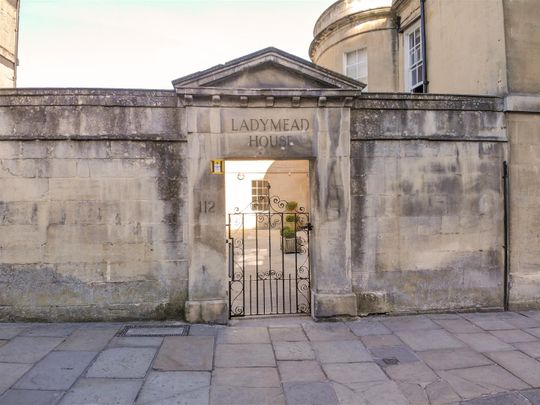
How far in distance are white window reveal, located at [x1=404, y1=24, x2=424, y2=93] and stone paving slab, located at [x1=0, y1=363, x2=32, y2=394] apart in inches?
391

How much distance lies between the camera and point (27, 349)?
15.3 ft

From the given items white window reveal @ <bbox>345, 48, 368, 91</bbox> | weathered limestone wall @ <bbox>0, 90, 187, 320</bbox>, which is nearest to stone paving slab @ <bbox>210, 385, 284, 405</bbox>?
weathered limestone wall @ <bbox>0, 90, 187, 320</bbox>

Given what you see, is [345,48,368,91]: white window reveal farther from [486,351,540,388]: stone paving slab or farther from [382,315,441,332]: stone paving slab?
[486,351,540,388]: stone paving slab

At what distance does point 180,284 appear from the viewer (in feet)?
18.9

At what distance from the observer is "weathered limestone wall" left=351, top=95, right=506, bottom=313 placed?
19.9ft

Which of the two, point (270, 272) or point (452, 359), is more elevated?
point (270, 272)

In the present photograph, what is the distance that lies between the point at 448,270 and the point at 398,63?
7.33m

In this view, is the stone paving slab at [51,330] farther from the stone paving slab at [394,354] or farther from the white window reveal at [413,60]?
the white window reveal at [413,60]

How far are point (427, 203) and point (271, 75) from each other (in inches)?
129

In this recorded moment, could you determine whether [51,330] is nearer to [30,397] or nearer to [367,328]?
[30,397]

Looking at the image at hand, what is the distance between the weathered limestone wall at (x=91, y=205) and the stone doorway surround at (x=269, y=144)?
0.98 ft

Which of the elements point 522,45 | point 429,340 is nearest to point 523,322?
point 429,340

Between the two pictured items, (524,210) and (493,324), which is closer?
(493,324)

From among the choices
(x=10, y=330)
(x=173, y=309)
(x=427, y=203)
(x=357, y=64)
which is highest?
(x=357, y=64)
